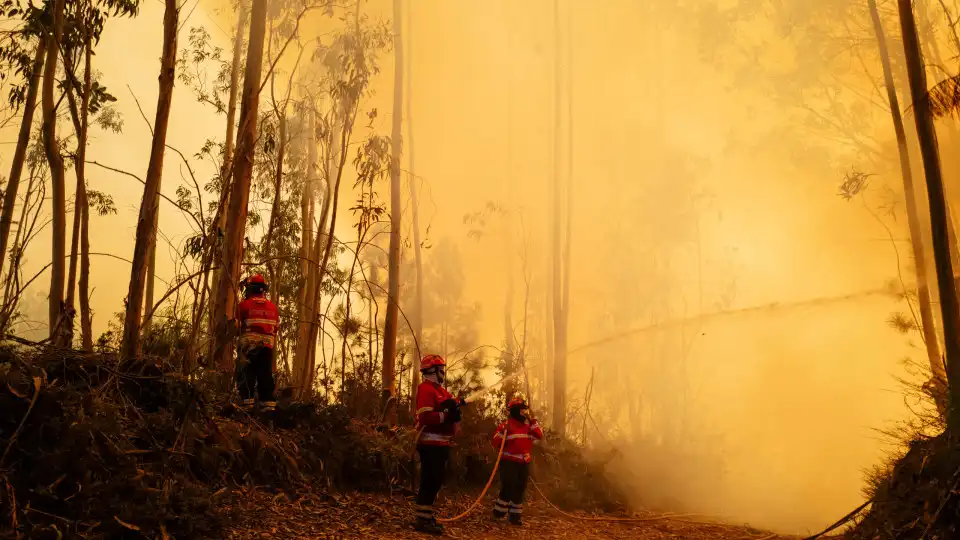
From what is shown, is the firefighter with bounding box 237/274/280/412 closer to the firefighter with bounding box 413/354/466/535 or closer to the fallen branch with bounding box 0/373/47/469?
the firefighter with bounding box 413/354/466/535

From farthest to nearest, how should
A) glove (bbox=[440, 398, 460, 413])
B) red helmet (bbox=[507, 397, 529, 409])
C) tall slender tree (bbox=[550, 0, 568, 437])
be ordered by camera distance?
1. tall slender tree (bbox=[550, 0, 568, 437])
2. red helmet (bbox=[507, 397, 529, 409])
3. glove (bbox=[440, 398, 460, 413])

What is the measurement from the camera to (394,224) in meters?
13.6

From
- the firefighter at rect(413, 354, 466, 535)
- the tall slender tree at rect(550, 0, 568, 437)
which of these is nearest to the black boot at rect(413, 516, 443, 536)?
the firefighter at rect(413, 354, 466, 535)

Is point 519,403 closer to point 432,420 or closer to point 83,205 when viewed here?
point 432,420

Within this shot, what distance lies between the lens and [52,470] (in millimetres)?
4574

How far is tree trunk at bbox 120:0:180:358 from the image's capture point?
6316 mm

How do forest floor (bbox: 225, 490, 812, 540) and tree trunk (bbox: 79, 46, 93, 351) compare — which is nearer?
forest floor (bbox: 225, 490, 812, 540)

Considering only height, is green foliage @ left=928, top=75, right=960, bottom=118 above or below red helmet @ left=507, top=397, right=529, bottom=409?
above

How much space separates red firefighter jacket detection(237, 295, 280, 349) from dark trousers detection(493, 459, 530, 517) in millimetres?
3395

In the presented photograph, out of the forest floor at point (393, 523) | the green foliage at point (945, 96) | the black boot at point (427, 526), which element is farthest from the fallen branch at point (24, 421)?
the green foliage at point (945, 96)

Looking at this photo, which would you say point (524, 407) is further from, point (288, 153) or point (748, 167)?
point (748, 167)

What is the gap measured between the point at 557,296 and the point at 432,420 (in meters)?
13.3

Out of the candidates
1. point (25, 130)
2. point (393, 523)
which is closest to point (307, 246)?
point (25, 130)

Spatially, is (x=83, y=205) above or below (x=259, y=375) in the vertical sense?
above
